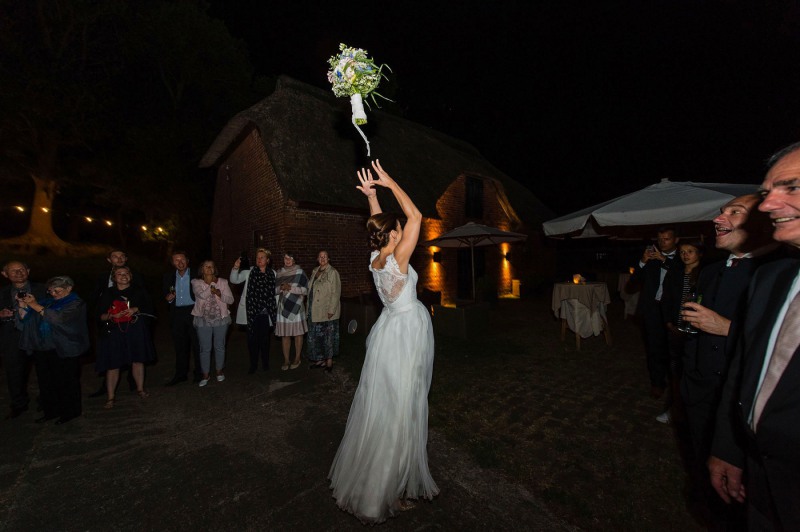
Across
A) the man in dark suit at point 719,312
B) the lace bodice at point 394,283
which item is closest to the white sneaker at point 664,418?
the man in dark suit at point 719,312

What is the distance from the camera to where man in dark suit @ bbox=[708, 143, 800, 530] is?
1229mm

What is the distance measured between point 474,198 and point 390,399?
520 inches

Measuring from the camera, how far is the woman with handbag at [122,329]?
4.31 metres

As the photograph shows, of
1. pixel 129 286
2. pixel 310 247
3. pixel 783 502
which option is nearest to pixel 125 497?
pixel 129 286

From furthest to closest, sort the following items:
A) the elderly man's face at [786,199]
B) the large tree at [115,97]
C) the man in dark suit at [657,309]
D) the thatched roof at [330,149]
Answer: the large tree at [115,97], the thatched roof at [330,149], the man in dark suit at [657,309], the elderly man's face at [786,199]

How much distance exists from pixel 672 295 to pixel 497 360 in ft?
10.4

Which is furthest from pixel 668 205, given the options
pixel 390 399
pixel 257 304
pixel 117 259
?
pixel 117 259

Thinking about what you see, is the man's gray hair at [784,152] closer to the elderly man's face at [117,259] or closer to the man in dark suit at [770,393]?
the man in dark suit at [770,393]

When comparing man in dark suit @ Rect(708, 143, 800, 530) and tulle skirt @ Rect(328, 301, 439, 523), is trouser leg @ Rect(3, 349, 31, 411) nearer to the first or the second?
tulle skirt @ Rect(328, 301, 439, 523)

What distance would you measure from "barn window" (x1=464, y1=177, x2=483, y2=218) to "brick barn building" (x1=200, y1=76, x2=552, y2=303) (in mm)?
48

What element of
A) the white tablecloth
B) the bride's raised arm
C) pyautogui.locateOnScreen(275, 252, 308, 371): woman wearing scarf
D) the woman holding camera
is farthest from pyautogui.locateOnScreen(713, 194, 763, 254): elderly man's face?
the woman holding camera

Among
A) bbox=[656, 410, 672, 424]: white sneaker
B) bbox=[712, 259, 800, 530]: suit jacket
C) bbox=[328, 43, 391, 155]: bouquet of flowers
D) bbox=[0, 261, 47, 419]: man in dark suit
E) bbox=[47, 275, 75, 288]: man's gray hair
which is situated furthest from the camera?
bbox=[0, 261, 47, 419]: man in dark suit

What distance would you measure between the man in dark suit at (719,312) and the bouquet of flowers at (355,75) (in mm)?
2857

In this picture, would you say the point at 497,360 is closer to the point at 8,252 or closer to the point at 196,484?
the point at 196,484
